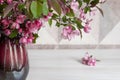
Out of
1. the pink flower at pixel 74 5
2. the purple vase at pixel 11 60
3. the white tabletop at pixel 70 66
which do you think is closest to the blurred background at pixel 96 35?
the white tabletop at pixel 70 66

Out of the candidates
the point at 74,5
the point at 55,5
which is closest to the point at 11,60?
the point at 74,5

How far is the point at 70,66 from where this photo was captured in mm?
1303

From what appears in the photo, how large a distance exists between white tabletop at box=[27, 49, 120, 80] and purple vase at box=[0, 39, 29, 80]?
0.17 m

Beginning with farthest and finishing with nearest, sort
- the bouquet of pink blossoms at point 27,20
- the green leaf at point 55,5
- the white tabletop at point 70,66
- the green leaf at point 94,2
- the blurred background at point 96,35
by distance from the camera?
the blurred background at point 96,35 → the white tabletop at point 70,66 → the green leaf at point 94,2 → the bouquet of pink blossoms at point 27,20 → the green leaf at point 55,5

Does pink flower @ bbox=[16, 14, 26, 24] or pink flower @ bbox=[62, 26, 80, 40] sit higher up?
pink flower @ bbox=[16, 14, 26, 24]

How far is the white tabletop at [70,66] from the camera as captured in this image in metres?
1.19

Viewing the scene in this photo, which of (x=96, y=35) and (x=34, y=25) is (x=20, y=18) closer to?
(x=34, y=25)

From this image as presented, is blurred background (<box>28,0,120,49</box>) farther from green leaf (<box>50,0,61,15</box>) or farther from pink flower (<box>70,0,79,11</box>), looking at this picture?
green leaf (<box>50,0,61,15</box>)

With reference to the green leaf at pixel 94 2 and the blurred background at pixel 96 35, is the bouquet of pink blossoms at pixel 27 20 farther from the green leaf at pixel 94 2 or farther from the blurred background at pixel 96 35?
the blurred background at pixel 96 35

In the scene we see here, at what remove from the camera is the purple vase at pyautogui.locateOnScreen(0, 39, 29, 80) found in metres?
0.97

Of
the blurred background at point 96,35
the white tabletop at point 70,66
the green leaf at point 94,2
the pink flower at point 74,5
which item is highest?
the green leaf at point 94,2

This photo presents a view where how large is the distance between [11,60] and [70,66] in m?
0.41

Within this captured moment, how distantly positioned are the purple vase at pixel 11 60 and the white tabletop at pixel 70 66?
0.56 ft

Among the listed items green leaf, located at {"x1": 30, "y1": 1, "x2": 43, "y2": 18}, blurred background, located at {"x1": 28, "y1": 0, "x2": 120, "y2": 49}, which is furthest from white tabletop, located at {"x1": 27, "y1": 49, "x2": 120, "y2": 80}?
green leaf, located at {"x1": 30, "y1": 1, "x2": 43, "y2": 18}
